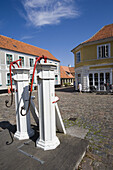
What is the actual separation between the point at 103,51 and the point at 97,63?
4.98ft

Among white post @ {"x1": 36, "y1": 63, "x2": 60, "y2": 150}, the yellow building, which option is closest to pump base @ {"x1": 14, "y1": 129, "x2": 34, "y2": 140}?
white post @ {"x1": 36, "y1": 63, "x2": 60, "y2": 150}

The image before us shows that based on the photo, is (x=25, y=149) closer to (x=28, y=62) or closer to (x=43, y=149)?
(x=43, y=149)

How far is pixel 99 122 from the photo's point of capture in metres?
4.35

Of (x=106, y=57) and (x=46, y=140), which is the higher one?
(x=106, y=57)

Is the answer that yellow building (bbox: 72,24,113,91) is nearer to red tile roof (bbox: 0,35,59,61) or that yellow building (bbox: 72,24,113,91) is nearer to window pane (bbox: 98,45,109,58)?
window pane (bbox: 98,45,109,58)

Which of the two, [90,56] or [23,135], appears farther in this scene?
[90,56]

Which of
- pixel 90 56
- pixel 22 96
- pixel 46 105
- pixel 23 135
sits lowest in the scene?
pixel 23 135

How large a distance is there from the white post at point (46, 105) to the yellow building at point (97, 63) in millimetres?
11605

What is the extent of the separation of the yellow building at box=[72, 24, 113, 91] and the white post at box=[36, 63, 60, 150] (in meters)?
11.6

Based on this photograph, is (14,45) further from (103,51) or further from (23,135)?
(23,135)

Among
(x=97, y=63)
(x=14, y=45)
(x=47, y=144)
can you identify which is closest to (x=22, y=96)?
(x=47, y=144)

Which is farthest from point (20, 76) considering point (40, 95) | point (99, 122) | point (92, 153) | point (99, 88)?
point (99, 88)

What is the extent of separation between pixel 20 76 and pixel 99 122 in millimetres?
3401

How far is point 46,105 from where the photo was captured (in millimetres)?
2432
